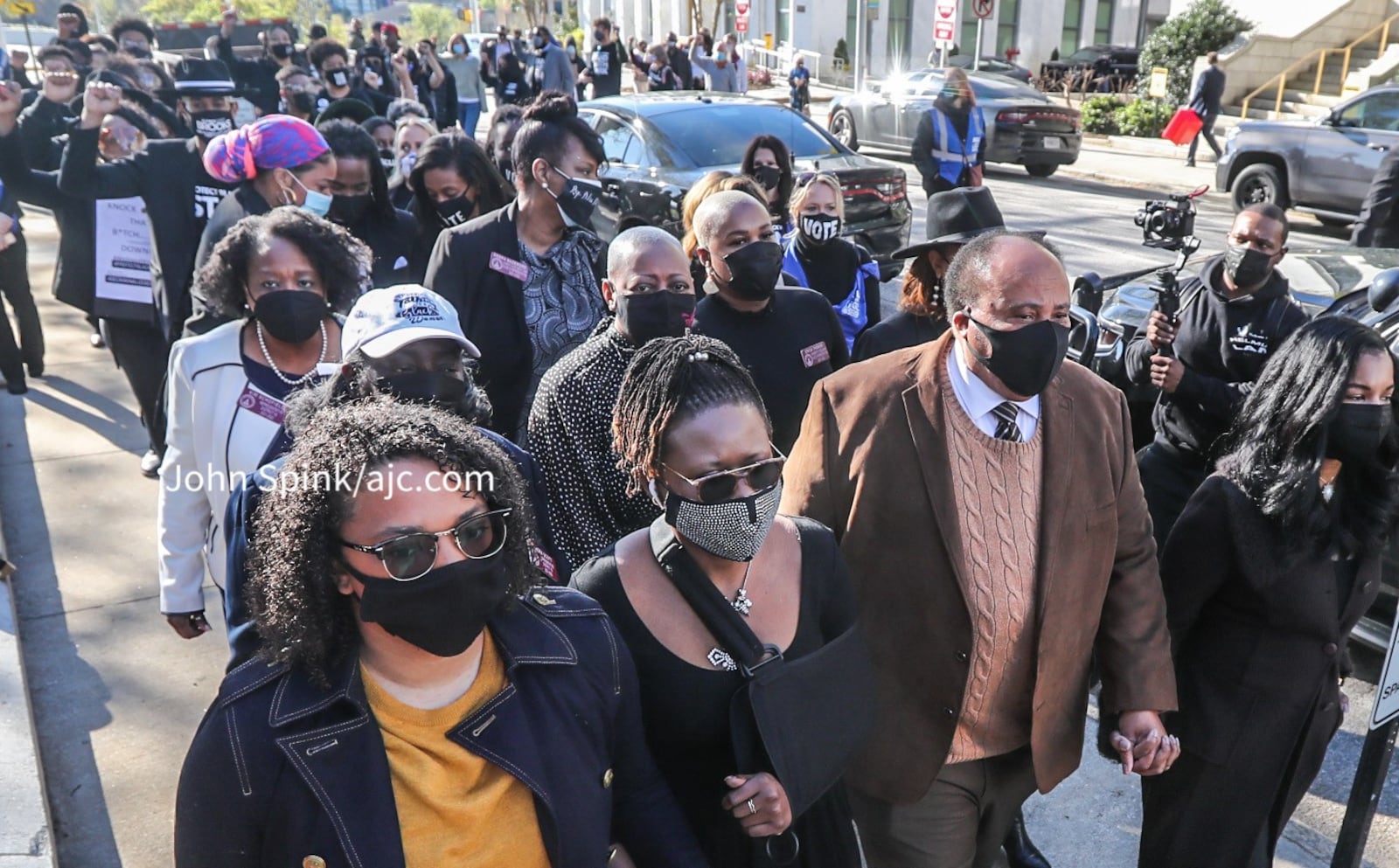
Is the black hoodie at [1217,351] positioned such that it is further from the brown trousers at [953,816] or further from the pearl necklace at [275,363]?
the pearl necklace at [275,363]

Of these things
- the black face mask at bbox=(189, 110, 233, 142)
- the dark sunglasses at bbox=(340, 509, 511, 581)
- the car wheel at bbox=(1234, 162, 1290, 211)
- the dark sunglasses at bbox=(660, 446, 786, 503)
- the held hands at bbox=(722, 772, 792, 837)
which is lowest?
the car wheel at bbox=(1234, 162, 1290, 211)

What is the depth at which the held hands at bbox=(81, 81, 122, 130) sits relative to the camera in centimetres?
515

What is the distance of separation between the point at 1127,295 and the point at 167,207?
487cm

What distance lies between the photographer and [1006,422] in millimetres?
2672

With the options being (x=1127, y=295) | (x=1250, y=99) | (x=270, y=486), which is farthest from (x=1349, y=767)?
(x=1250, y=99)

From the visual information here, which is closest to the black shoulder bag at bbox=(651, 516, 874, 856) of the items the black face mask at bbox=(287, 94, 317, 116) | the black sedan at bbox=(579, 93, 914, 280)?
the black sedan at bbox=(579, 93, 914, 280)

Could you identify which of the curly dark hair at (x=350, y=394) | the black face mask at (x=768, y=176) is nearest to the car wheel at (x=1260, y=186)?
the black face mask at (x=768, y=176)

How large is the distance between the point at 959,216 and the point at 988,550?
1.71 metres

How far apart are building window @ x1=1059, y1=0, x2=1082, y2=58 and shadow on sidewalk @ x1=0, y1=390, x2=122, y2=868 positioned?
118ft

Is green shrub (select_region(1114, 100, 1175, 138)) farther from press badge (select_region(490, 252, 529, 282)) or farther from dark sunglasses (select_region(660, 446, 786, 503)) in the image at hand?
dark sunglasses (select_region(660, 446, 786, 503))

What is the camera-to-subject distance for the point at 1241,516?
276 centimetres

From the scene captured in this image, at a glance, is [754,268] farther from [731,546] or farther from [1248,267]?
[1248,267]

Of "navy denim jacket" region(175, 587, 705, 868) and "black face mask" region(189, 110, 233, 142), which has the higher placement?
"black face mask" region(189, 110, 233, 142)

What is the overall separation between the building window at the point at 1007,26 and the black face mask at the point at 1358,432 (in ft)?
115
